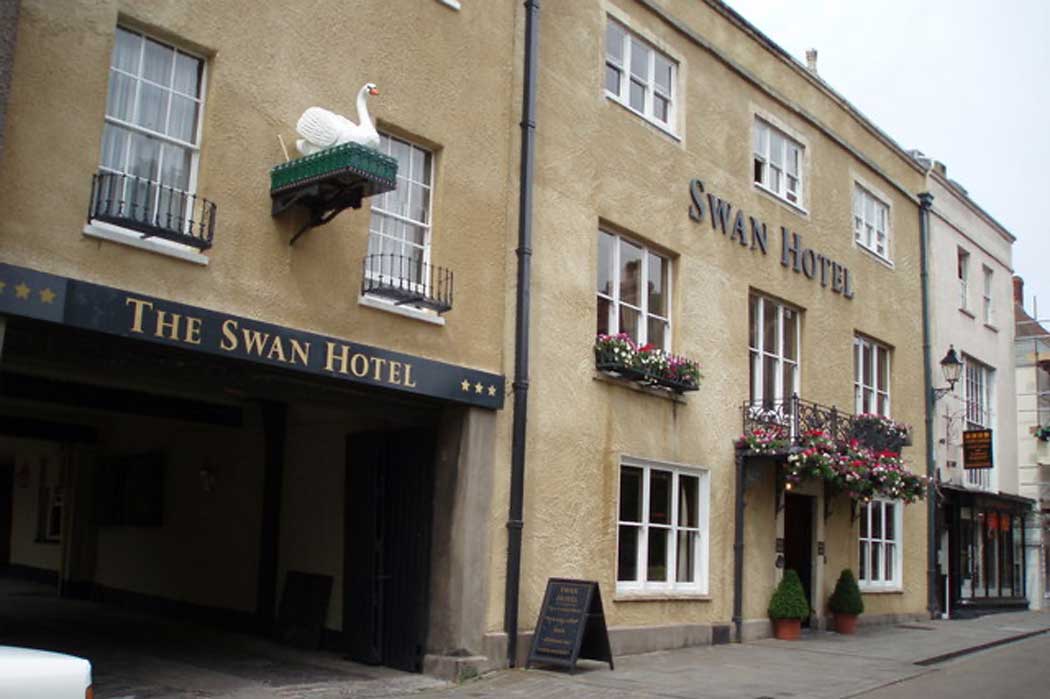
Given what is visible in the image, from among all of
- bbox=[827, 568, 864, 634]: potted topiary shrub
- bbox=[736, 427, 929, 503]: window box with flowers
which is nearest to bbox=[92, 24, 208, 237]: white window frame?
bbox=[736, 427, 929, 503]: window box with flowers

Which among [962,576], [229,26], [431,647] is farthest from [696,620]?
[962,576]

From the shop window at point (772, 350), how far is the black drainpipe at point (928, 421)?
4.85 m

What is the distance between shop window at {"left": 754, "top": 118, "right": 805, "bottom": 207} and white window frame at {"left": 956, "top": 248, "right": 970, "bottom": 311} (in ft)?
27.6

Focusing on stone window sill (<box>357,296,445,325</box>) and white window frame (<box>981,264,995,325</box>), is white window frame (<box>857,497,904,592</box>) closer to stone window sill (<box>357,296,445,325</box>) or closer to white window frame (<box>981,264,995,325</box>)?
white window frame (<box>981,264,995,325</box>)

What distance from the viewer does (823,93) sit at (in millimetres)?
20125

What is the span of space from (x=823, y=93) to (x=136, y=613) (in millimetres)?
15219

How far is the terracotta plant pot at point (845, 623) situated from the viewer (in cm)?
1828

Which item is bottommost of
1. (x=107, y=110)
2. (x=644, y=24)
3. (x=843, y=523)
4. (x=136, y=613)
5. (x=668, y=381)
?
(x=136, y=613)

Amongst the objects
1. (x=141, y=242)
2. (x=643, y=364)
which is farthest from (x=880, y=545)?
(x=141, y=242)

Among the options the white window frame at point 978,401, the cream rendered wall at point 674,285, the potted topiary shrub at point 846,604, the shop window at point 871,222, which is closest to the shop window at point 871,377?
the cream rendered wall at point 674,285

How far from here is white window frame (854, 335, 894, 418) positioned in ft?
67.3

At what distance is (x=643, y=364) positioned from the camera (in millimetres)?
14430

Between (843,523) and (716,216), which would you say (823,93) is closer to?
(716,216)

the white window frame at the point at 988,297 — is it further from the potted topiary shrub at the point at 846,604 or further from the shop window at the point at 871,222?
the potted topiary shrub at the point at 846,604
